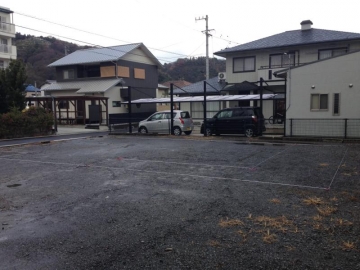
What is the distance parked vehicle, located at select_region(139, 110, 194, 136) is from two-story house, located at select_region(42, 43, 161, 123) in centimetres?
1096

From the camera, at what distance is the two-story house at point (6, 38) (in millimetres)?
35797

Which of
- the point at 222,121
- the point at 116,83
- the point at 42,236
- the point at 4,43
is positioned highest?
the point at 4,43

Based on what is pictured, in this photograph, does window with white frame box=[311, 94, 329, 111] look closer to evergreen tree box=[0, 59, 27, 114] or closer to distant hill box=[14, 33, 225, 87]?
evergreen tree box=[0, 59, 27, 114]

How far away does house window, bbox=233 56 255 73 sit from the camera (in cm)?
2604

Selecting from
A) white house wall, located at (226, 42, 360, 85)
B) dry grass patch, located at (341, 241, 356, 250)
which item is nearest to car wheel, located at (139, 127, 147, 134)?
white house wall, located at (226, 42, 360, 85)

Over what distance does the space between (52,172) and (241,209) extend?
218 inches

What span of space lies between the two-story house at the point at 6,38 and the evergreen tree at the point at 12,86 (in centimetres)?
1846

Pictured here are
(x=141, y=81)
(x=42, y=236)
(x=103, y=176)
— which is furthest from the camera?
(x=141, y=81)

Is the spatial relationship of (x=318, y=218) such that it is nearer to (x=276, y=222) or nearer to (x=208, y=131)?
(x=276, y=222)

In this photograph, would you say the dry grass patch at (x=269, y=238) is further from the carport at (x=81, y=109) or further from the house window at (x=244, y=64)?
the carport at (x=81, y=109)

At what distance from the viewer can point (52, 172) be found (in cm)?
841

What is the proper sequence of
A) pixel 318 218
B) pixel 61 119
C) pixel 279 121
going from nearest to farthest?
pixel 318 218
pixel 279 121
pixel 61 119

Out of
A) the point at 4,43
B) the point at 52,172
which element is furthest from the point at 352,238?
the point at 4,43

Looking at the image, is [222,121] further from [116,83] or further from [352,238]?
[116,83]
